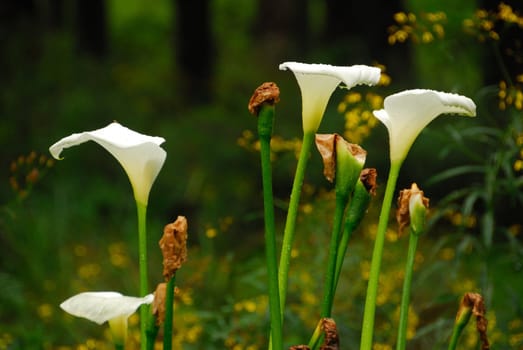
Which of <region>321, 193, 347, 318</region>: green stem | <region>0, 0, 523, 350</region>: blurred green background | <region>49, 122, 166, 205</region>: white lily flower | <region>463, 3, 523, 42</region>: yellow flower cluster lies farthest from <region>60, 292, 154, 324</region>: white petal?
→ <region>463, 3, 523, 42</region>: yellow flower cluster

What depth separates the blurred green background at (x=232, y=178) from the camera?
2.92m

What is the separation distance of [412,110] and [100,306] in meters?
0.59

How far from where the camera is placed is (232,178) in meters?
6.09

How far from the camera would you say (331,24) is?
9086mm

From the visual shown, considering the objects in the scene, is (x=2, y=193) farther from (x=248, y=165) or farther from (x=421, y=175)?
(x=421, y=175)

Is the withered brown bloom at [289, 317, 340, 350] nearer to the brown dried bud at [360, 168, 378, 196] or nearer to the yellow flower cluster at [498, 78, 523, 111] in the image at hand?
the brown dried bud at [360, 168, 378, 196]

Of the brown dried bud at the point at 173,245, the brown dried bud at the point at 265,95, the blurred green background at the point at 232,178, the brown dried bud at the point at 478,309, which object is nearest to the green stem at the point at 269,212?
the brown dried bud at the point at 265,95

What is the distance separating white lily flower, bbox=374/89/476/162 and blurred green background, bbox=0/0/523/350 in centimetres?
109

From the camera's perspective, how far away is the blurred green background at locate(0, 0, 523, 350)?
9.59ft

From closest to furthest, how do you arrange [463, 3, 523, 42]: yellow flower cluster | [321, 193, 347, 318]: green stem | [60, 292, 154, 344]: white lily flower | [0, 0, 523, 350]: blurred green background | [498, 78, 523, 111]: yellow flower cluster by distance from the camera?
[60, 292, 154, 344]: white lily flower < [321, 193, 347, 318]: green stem < [498, 78, 523, 111]: yellow flower cluster < [463, 3, 523, 42]: yellow flower cluster < [0, 0, 523, 350]: blurred green background

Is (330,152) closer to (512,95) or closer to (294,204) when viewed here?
(294,204)

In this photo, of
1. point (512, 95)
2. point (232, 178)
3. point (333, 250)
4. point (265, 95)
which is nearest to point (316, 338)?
point (333, 250)

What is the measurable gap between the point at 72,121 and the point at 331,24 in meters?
3.38

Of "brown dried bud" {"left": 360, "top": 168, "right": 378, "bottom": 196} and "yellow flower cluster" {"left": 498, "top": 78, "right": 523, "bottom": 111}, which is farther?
"yellow flower cluster" {"left": 498, "top": 78, "right": 523, "bottom": 111}
